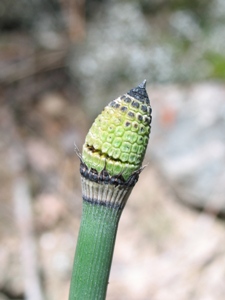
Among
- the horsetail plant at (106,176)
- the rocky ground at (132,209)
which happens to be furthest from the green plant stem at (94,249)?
the rocky ground at (132,209)

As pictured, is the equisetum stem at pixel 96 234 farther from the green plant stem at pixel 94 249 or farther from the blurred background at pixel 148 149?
the blurred background at pixel 148 149

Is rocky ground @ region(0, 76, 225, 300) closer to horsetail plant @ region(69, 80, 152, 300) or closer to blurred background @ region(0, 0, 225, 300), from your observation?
blurred background @ region(0, 0, 225, 300)

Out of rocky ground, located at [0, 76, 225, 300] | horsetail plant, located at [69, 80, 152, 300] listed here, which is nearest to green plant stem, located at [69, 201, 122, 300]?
horsetail plant, located at [69, 80, 152, 300]

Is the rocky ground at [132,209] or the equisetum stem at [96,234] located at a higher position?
the rocky ground at [132,209]

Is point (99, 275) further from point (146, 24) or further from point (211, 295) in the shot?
point (146, 24)

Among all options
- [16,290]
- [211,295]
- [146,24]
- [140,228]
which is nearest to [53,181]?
[140,228]
